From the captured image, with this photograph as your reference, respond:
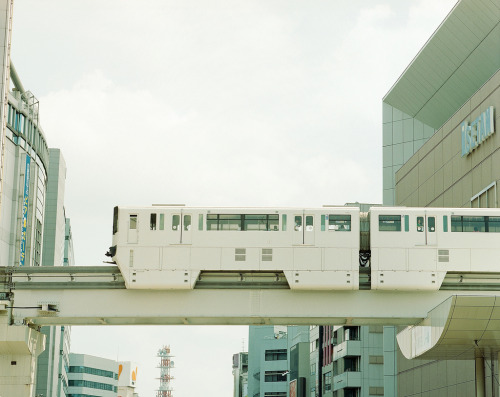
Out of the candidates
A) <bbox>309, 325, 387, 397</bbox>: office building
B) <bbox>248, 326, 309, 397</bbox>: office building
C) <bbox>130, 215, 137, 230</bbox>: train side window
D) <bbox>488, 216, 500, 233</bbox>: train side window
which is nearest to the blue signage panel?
<bbox>488, 216, 500, 233</bbox>: train side window

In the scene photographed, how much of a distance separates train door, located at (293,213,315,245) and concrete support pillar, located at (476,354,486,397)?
8796 mm

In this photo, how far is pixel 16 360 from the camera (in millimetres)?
40781

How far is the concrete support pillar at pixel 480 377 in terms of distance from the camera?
40.7 meters

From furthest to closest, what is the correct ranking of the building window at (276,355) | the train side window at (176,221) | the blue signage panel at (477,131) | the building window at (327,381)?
the building window at (276,355)
the building window at (327,381)
the blue signage panel at (477,131)
the train side window at (176,221)

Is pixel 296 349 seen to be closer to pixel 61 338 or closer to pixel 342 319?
pixel 61 338

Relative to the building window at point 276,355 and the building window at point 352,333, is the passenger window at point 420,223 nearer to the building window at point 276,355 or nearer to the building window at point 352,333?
the building window at point 352,333

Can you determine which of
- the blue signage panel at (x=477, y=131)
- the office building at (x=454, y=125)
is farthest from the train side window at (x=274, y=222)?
the blue signage panel at (x=477, y=131)

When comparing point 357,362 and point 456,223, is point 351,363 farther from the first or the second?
point 456,223

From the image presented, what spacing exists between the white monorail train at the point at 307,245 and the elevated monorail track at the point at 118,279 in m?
0.34

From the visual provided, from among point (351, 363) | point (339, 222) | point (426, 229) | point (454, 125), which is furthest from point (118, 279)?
point (351, 363)

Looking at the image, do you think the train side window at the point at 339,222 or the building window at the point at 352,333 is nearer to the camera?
the train side window at the point at 339,222

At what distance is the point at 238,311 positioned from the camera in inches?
1588

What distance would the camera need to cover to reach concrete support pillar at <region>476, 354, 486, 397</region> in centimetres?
4066

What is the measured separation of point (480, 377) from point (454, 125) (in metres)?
23.1
